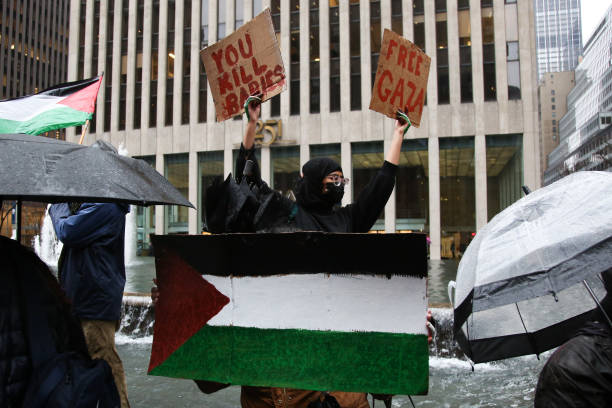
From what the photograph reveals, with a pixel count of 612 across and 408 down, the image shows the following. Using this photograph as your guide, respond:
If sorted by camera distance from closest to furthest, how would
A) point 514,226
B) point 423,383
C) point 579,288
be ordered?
point 423,383, point 514,226, point 579,288

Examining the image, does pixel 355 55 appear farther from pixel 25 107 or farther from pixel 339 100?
pixel 25 107

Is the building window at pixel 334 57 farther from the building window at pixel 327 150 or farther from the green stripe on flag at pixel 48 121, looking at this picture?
the green stripe on flag at pixel 48 121

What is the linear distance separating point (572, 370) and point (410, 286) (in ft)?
2.06

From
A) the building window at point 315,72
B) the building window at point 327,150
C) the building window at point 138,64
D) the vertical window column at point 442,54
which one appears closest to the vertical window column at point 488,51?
the vertical window column at point 442,54

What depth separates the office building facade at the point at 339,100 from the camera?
2284 cm

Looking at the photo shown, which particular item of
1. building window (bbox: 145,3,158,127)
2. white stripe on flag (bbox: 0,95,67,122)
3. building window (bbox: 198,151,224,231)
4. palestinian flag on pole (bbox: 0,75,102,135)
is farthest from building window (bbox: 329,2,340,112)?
white stripe on flag (bbox: 0,95,67,122)

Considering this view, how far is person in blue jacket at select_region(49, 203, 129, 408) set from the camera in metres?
3.02

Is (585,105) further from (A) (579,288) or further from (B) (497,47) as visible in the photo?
(A) (579,288)

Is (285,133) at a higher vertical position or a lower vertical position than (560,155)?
lower

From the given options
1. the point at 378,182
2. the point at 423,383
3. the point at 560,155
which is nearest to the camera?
the point at 423,383

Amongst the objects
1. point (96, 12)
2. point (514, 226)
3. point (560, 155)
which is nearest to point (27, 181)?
point (514, 226)

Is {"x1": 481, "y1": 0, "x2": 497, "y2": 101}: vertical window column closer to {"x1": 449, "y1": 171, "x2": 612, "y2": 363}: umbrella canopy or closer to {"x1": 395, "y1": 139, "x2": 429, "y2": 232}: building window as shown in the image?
{"x1": 395, "y1": 139, "x2": 429, "y2": 232}: building window

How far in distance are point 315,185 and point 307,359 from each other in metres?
0.92

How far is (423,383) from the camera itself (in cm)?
182
